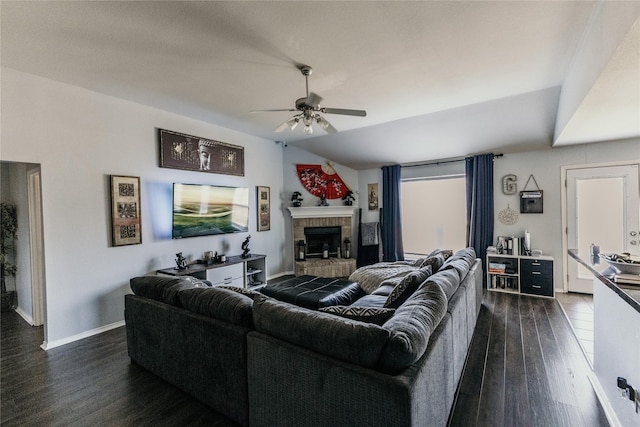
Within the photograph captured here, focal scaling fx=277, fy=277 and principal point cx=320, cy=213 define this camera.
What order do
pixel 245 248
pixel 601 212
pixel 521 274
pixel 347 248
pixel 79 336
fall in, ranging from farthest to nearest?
pixel 347 248
pixel 245 248
pixel 521 274
pixel 601 212
pixel 79 336

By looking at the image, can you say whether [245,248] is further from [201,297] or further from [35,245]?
[201,297]

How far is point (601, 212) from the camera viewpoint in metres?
4.36

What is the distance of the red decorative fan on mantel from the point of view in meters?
6.38

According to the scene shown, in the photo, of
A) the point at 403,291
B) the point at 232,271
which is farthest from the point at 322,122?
the point at 232,271

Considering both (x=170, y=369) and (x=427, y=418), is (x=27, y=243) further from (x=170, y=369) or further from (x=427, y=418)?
Result: (x=427, y=418)

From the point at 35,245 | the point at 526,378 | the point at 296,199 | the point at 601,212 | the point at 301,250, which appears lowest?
the point at 526,378

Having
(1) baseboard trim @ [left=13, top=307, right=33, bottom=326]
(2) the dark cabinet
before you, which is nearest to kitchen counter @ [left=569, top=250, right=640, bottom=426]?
(2) the dark cabinet

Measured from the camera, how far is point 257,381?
5.55 ft

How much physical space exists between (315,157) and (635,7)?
5297 millimetres

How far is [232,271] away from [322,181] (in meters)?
2.98

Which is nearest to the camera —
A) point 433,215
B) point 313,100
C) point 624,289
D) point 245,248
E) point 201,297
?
point 624,289

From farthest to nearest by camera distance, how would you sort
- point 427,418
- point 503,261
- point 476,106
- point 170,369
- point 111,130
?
point 503,261
point 476,106
point 111,130
point 170,369
point 427,418

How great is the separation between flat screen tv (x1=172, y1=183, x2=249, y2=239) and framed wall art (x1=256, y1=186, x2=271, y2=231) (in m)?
0.40

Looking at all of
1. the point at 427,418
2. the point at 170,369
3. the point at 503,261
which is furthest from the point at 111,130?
the point at 503,261
